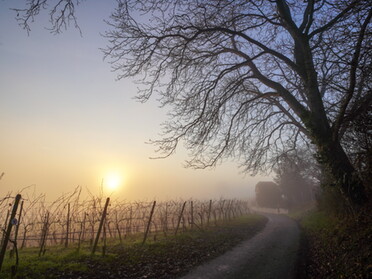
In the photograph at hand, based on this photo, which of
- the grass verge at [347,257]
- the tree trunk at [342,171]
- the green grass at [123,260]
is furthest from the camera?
the tree trunk at [342,171]

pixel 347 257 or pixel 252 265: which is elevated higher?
pixel 347 257

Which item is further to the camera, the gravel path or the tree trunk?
the tree trunk

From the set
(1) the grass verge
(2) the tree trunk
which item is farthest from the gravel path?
(2) the tree trunk

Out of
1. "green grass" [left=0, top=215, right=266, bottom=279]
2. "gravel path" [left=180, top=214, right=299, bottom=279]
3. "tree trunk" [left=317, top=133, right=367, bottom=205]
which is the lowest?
"gravel path" [left=180, top=214, right=299, bottom=279]

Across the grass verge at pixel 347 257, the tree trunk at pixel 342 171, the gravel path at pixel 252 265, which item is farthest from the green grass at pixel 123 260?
the tree trunk at pixel 342 171

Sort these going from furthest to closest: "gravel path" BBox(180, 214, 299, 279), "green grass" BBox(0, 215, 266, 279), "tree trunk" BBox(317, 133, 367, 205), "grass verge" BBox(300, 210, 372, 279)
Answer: "tree trunk" BBox(317, 133, 367, 205) → "green grass" BBox(0, 215, 266, 279) → "gravel path" BBox(180, 214, 299, 279) → "grass verge" BBox(300, 210, 372, 279)

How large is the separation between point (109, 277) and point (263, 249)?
24.4 feet

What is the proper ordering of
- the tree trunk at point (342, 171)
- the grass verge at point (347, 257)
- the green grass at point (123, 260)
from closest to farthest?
the grass verge at point (347, 257) → the green grass at point (123, 260) → the tree trunk at point (342, 171)

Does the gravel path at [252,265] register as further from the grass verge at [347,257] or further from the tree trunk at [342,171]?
the tree trunk at [342,171]

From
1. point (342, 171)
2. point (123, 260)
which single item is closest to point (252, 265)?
point (123, 260)

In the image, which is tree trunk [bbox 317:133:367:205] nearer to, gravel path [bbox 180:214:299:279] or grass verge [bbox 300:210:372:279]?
grass verge [bbox 300:210:372:279]

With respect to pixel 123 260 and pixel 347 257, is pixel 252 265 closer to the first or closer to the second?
pixel 347 257

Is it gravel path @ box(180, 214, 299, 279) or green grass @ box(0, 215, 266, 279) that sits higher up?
green grass @ box(0, 215, 266, 279)

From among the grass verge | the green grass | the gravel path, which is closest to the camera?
the grass verge
